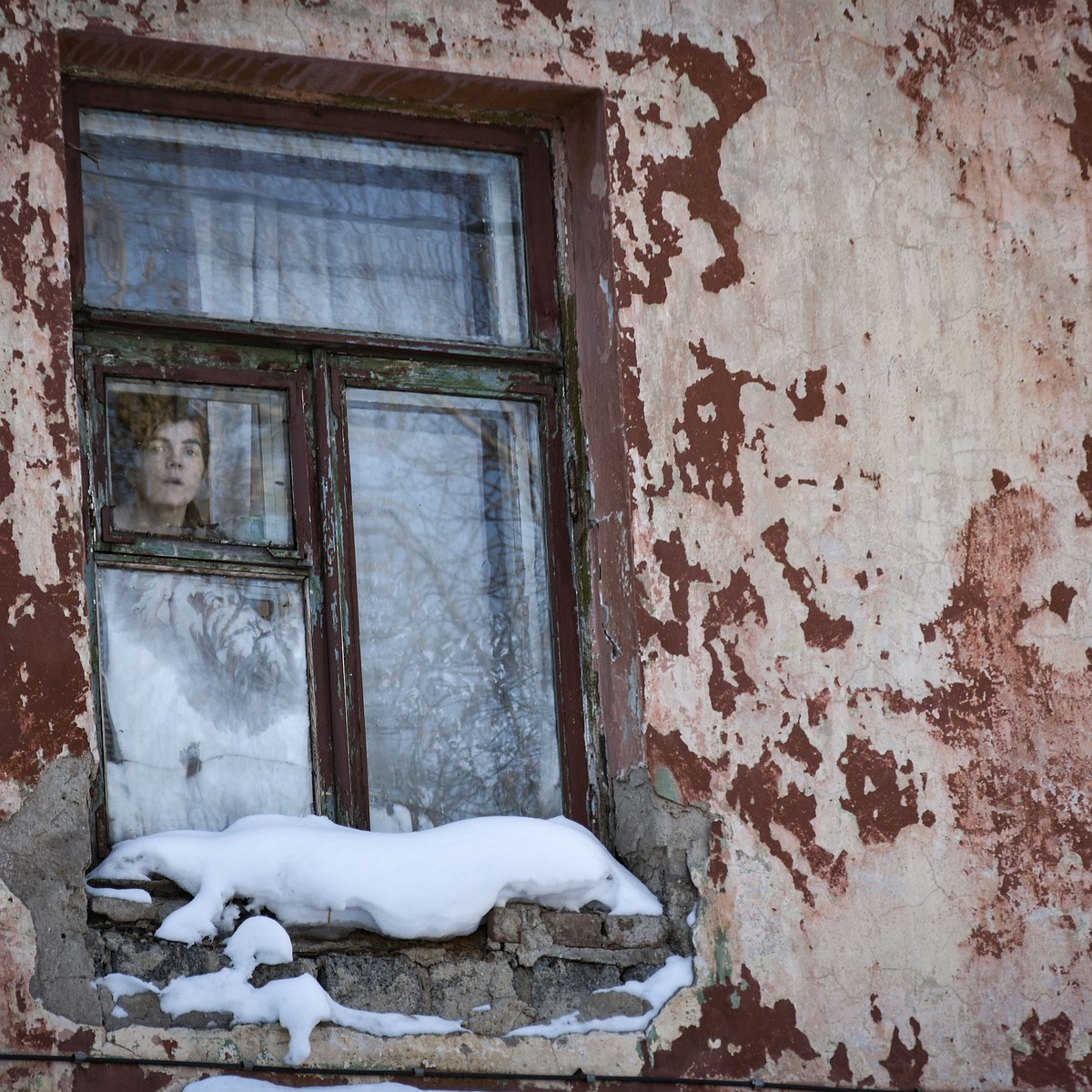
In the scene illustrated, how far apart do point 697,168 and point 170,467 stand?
4.50 ft

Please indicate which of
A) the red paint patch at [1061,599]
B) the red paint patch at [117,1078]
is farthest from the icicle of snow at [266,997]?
the red paint patch at [1061,599]

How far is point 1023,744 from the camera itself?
14.9 feet

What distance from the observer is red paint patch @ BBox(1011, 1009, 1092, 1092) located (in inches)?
170

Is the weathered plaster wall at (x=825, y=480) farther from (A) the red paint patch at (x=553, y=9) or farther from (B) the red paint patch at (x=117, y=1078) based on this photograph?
(B) the red paint patch at (x=117, y=1078)

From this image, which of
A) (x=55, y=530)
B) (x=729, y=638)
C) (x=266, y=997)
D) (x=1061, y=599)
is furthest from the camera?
(x=1061, y=599)

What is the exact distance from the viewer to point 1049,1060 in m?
4.34

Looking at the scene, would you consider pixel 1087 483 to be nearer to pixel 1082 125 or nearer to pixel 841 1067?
pixel 1082 125

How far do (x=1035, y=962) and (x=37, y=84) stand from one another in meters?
2.81

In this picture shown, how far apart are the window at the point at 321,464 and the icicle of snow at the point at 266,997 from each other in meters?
0.34

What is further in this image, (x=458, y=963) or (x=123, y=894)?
(x=458, y=963)

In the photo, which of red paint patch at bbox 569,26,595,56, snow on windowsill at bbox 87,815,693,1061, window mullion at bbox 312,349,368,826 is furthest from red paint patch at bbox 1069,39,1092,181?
snow on windowsill at bbox 87,815,693,1061

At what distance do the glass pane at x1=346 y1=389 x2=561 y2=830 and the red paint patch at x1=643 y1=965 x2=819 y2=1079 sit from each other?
22.0 inches

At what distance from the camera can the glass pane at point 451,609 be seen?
14.5ft

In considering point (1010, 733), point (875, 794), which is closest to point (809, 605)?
point (875, 794)
